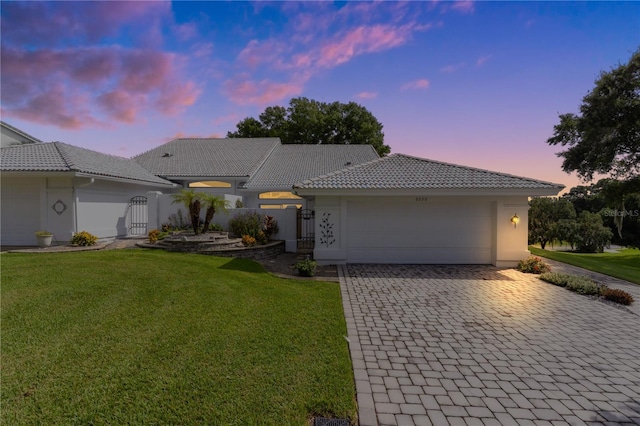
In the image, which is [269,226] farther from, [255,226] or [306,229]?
[306,229]

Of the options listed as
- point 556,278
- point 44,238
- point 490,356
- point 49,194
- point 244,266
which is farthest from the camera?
point 49,194

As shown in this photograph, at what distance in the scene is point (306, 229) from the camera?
591 inches

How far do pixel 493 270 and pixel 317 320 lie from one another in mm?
8249

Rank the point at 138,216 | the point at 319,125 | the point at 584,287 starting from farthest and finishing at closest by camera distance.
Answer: the point at 319,125 < the point at 138,216 < the point at 584,287

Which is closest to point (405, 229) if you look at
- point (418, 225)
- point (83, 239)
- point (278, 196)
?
point (418, 225)

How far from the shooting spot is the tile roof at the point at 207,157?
66.1 ft

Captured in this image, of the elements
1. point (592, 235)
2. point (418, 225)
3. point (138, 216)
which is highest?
point (138, 216)

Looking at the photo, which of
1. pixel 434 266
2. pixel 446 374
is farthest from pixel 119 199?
pixel 446 374

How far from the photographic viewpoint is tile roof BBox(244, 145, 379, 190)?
19.5m

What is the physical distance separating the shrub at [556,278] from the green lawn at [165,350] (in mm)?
7250

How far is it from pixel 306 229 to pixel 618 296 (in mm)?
11492

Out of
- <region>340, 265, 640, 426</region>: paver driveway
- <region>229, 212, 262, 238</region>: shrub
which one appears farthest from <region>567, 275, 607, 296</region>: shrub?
<region>229, 212, 262, 238</region>: shrub

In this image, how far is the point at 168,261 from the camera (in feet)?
31.1

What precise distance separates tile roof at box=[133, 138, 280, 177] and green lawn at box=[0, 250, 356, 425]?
13114mm
